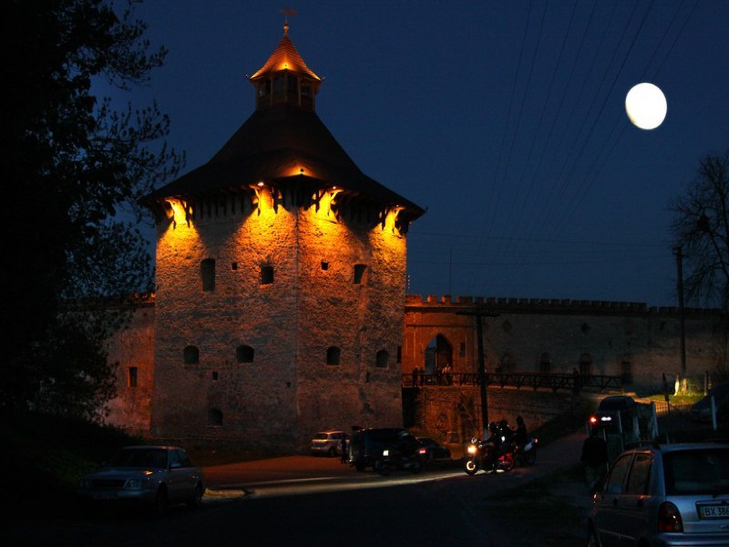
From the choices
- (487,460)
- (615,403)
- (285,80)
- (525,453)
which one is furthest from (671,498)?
(285,80)

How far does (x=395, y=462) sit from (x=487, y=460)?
469 cm

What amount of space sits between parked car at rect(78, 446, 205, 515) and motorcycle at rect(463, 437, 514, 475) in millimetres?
8700

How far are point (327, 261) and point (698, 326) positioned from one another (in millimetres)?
26840

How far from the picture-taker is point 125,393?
44.0 meters

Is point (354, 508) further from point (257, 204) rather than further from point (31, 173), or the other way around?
point (257, 204)

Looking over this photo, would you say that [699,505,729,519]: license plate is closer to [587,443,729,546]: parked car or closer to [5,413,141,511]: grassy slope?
[587,443,729,546]: parked car

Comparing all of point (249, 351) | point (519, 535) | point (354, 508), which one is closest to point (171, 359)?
point (249, 351)

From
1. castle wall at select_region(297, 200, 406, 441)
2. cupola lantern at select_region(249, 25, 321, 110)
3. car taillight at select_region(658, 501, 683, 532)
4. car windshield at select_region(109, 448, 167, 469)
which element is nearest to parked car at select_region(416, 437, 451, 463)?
castle wall at select_region(297, 200, 406, 441)

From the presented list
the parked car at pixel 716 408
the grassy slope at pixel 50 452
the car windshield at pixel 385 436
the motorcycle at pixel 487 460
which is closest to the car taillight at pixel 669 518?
the grassy slope at pixel 50 452

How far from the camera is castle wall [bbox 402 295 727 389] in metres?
47.3

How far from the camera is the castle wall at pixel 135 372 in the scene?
1690 inches

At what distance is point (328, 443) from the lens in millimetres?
34125

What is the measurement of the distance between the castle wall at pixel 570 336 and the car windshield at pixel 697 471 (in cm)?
3868

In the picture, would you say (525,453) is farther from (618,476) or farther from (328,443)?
(618,476)
